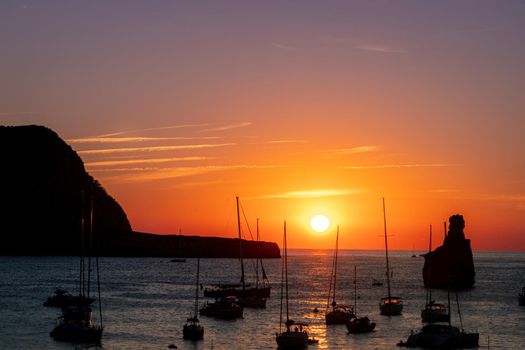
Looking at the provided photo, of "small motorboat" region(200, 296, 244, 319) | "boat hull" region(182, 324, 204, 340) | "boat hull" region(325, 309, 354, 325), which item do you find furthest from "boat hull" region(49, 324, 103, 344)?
"boat hull" region(325, 309, 354, 325)

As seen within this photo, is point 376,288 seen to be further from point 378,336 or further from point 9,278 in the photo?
point 378,336

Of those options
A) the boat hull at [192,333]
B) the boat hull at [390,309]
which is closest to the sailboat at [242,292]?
the boat hull at [390,309]

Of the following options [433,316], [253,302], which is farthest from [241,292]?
[433,316]

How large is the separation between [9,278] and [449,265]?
97.7 m

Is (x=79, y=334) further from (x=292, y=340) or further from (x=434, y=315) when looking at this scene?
(x=434, y=315)

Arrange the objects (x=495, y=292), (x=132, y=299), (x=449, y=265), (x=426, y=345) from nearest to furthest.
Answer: (x=426, y=345)
(x=132, y=299)
(x=449, y=265)
(x=495, y=292)

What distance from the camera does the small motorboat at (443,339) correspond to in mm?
73688

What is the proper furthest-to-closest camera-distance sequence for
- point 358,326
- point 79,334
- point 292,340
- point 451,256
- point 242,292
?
1. point 451,256
2. point 242,292
3. point 358,326
4. point 79,334
5. point 292,340

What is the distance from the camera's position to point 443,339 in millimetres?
73750

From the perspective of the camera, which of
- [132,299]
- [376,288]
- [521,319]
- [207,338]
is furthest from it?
[376,288]

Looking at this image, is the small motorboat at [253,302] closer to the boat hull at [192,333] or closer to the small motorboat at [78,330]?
the boat hull at [192,333]

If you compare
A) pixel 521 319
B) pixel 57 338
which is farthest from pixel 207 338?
pixel 521 319

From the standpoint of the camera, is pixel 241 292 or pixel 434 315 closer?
pixel 434 315

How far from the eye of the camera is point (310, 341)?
78.3 meters
